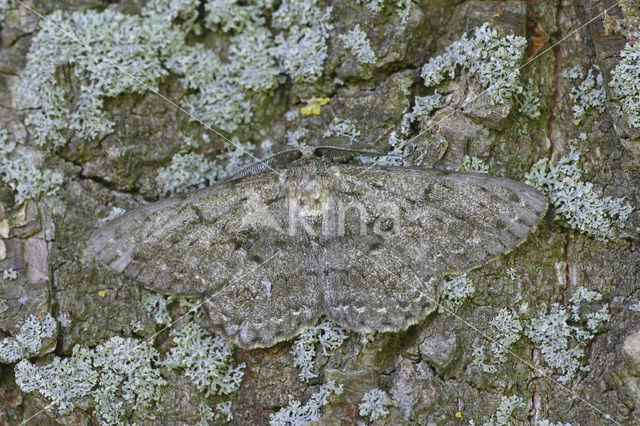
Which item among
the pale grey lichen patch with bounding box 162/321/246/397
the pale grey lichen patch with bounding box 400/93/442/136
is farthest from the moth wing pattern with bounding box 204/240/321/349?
the pale grey lichen patch with bounding box 400/93/442/136

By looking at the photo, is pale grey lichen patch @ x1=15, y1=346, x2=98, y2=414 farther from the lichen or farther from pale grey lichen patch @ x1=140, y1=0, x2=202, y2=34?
the lichen

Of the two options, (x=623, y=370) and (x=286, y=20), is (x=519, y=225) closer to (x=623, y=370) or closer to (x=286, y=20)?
(x=623, y=370)

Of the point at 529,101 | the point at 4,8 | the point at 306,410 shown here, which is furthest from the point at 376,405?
the point at 4,8

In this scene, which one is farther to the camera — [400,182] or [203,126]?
[203,126]

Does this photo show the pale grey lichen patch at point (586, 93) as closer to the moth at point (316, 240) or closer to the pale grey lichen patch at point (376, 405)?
the moth at point (316, 240)

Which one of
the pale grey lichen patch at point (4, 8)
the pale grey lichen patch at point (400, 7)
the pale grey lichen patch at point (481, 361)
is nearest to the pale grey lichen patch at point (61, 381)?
the pale grey lichen patch at point (481, 361)

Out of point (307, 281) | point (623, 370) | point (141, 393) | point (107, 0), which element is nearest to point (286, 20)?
point (107, 0)
